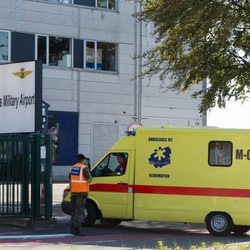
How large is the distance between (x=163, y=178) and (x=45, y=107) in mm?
16807

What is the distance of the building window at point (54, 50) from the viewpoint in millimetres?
35000

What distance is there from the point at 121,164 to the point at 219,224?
2.81 m

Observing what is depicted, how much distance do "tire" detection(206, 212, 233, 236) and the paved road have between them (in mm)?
190

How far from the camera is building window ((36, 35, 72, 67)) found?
115 ft

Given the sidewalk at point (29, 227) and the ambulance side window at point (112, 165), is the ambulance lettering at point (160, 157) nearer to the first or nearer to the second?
the ambulance side window at point (112, 165)

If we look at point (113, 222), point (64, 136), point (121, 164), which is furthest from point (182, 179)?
point (64, 136)

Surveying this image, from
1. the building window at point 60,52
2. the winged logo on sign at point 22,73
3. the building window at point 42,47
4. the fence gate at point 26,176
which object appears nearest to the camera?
the fence gate at point 26,176

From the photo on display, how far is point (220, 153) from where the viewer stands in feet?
48.8

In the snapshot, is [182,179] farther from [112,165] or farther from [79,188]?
[79,188]

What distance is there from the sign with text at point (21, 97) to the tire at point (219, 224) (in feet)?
16.0

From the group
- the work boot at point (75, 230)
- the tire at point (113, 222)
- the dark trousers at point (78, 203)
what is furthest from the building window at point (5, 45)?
the work boot at point (75, 230)

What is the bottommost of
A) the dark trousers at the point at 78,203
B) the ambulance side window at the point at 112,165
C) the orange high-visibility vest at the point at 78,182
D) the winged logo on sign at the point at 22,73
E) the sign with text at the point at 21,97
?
the dark trousers at the point at 78,203

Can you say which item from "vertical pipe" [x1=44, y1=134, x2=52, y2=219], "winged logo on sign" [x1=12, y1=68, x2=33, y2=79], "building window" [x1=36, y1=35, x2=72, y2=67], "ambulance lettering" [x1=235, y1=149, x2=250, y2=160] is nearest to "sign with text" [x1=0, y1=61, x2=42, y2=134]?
"winged logo on sign" [x1=12, y1=68, x2=33, y2=79]

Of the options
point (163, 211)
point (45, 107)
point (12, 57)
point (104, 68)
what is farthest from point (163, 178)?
point (104, 68)
